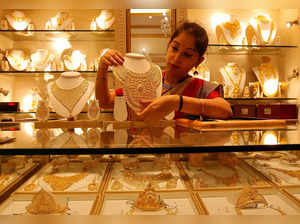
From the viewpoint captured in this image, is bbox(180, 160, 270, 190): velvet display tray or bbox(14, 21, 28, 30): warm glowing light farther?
bbox(14, 21, 28, 30): warm glowing light

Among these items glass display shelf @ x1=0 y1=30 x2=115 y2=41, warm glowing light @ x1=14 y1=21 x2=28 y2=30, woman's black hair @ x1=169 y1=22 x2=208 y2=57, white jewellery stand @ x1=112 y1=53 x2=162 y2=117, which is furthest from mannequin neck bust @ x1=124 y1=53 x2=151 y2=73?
warm glowing light @ x1=14 y1=21 x2=28 y2=30

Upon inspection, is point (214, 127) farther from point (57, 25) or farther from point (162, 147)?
point (57, 25)

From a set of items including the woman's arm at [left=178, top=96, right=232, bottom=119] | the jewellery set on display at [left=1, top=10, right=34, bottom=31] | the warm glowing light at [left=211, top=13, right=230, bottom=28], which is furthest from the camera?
the warm glowing light at [left=211, top=13, right=230, bottom=28]

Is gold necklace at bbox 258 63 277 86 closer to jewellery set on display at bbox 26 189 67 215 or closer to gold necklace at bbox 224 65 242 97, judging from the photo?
gold necklace at bbox 224 65 242 97

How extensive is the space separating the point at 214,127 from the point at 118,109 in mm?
313

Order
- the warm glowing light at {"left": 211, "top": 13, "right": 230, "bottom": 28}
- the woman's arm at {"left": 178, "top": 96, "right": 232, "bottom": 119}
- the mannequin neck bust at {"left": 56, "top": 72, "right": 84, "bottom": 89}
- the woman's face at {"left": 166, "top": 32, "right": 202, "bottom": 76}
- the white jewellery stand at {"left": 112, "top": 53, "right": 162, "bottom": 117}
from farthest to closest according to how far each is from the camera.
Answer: the warm glowing light at {"left": 211, "top": 13, "right": 230, "bottom": 28} < the mannequin neck bust at {"left": 56, "top": 72, "right": 84, "bottom": 89} < the woman's face at {"left": 166, "top": 32, "right": 202, "bottom": 76} < the white jewellery stand at {"left": 112, "top": 53, "right": 162, "bottom": 117} < the woman's arm at {"left": 178, "top": 96, "right": 232, "bottom": 119}

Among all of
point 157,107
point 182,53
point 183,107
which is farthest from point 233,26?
point 157,107

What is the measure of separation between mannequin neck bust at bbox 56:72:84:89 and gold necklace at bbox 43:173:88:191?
33.9 inches

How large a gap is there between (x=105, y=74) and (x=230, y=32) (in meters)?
1.67

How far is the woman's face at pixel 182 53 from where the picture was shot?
103cm

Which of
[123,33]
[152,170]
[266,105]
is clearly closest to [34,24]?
[123,33]

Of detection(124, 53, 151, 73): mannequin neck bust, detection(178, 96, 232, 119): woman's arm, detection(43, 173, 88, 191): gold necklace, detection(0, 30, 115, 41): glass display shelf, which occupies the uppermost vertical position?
detection(0, 30, 115, 41): glass display shelf

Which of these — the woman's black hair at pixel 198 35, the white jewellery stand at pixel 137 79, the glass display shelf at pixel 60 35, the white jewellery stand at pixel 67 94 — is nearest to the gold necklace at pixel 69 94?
the white jewellery stand at pixel 67 94

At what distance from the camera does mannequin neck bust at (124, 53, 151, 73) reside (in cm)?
84
